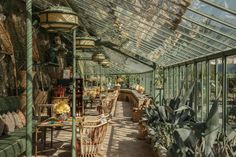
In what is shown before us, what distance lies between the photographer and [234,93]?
4688 mm

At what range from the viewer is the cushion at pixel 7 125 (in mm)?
5065

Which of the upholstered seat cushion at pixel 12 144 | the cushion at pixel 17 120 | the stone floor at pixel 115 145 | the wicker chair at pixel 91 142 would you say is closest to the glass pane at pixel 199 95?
the stone floor at pixel 115 145

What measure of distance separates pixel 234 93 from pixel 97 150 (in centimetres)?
212

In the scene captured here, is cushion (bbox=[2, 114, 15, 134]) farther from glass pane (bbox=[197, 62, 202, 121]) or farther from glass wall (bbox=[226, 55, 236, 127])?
glass pane (bbox=[197, 62, 202, 121])

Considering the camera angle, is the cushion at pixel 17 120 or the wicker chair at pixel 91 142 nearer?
the wicker chair at pixel 91 142

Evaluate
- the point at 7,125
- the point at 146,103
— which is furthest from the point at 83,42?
the point at 146,103

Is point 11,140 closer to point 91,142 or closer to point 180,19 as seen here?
point 91,142

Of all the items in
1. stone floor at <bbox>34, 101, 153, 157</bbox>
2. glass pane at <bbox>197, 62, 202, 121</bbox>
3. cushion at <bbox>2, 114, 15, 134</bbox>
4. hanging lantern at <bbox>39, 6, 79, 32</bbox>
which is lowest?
stone floor at <bbox>34, 101, 153, 157</bbox>

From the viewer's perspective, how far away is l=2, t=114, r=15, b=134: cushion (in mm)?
5065

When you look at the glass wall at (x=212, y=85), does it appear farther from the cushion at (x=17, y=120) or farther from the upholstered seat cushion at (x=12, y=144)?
the cushion at (x=17, y=120)

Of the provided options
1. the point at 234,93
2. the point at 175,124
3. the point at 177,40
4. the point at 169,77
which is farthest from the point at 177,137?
the point at 169,77

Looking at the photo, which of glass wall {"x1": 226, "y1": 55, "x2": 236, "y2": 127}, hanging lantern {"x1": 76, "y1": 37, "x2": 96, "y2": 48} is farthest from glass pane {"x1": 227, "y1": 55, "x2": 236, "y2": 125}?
hanging lantern {"x1": 76, "y1": 37, "x2": 96, "y2": 48}

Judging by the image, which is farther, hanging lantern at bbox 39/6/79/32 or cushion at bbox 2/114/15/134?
cushion at bbox 2/114/15/134

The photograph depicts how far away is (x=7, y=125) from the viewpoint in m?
5.17
